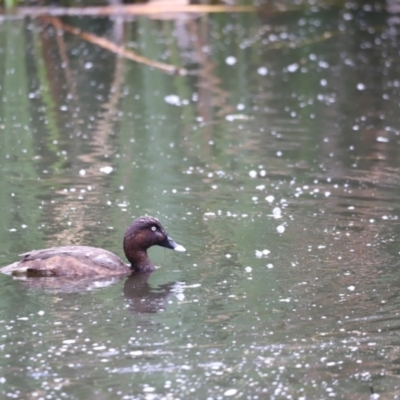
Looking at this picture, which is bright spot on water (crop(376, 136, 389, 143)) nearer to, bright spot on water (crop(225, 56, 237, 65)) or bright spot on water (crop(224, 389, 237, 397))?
bright spot on water (crop(225, 56, 237, 65))

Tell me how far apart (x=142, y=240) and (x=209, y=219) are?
1679 mm

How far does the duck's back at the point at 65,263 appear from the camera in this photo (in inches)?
343

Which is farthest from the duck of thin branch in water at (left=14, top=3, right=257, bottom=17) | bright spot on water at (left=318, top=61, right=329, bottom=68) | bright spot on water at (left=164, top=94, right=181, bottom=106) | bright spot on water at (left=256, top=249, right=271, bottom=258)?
bright spot on water at (left=318, top=61, right=329, bottom=68)

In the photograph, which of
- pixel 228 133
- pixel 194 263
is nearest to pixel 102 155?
pixel 228 133

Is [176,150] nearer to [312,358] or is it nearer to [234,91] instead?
[234,91]

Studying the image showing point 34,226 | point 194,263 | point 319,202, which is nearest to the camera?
point 194,263

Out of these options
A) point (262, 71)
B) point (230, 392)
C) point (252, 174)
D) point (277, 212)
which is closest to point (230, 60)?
point (262, 71)

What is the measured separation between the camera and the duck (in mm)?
8727

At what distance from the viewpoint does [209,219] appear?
1076 centimetres

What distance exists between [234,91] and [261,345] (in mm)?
12689

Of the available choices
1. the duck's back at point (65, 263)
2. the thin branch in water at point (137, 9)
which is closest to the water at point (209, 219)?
the duck's back at point (65, 263)

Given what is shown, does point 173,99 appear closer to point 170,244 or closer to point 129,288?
point 170,244

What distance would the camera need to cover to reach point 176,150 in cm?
1439

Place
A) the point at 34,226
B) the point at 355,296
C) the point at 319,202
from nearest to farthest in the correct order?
1. the point at 355,296
2. the point at 34,226
3. the point at 319,202
